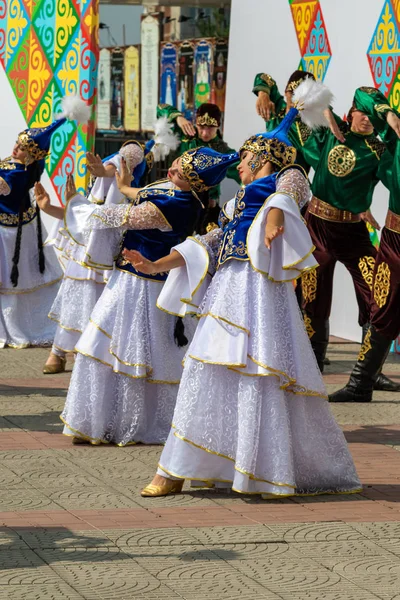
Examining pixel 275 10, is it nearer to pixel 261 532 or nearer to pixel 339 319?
pixel 339 319

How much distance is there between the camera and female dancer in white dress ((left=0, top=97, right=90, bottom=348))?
10.4 metres

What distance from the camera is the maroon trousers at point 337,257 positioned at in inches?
354

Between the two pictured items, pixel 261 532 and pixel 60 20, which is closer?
pixel 261 532

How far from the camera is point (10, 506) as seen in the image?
5.61 m

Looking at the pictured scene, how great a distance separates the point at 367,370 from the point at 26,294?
375cm

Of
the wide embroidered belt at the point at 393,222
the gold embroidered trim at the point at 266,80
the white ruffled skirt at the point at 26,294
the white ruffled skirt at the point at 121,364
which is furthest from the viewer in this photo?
the white ruffled skirt at the point at 26,294

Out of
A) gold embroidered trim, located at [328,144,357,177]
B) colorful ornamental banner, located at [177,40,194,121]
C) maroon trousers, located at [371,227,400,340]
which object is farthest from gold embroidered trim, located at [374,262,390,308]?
colorful ornamental banner, located at [177,40,194,121]

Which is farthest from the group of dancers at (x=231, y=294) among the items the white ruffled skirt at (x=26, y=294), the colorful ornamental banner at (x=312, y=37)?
the colorful ornamental banner at (x=312, y=37)

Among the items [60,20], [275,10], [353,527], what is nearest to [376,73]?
[275,10]

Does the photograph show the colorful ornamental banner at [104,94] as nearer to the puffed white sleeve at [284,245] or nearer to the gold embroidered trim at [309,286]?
the gold embroidered trim at [309,286]

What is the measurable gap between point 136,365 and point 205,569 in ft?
7.61

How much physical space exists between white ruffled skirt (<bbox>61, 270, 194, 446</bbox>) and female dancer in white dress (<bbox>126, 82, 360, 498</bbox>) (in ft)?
3.51

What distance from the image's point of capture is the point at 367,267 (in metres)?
9.02

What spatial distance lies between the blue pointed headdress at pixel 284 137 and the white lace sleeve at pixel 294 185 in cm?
11
